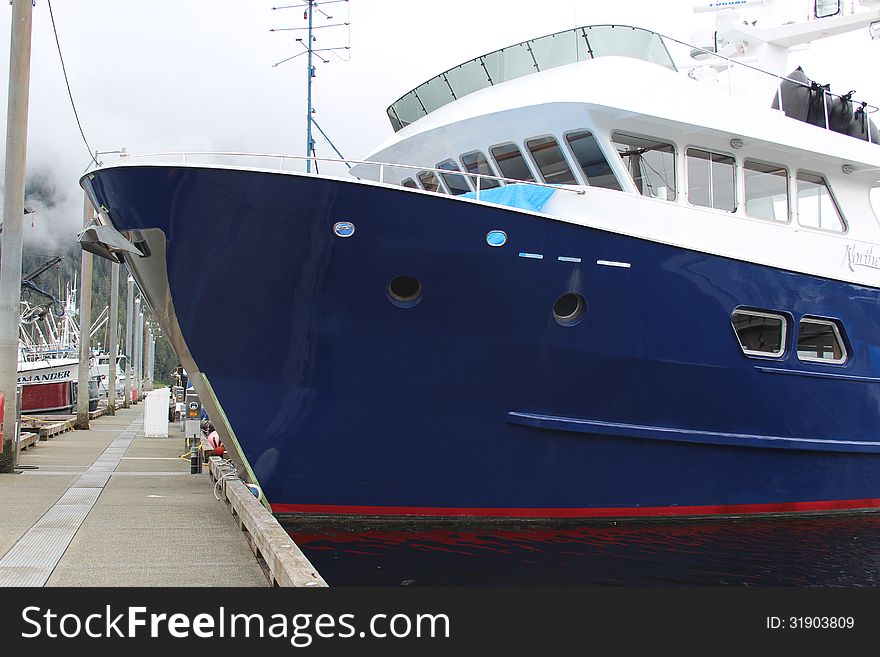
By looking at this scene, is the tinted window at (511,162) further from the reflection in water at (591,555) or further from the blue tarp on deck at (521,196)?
the reflection in water at (591,555)

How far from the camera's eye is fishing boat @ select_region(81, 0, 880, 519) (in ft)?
25.5

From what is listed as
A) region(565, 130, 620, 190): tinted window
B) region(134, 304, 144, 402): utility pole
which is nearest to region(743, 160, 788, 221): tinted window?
region(565, 130, 620, 190): tinted window

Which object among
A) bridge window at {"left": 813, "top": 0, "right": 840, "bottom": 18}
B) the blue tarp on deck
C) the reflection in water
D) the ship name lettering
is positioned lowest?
the reflection in water

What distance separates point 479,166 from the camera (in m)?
10.3

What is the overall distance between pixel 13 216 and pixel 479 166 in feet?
21.3

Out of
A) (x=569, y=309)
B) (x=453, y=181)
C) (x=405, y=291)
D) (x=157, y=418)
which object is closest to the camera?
(x=405, y=291)

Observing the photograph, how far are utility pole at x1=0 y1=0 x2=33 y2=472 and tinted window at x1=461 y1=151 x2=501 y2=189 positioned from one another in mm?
6068

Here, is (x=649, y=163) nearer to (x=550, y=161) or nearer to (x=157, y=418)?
(x=550, y=161)

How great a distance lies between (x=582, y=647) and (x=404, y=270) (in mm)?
3795

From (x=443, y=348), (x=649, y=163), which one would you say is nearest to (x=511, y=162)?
(x=649, y=163)

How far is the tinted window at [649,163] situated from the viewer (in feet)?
31.0

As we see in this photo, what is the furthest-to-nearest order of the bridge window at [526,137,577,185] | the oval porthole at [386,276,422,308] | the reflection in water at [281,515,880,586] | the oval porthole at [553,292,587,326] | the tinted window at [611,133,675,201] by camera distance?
the bridge window at [526,137,577,185] → the tinted window at [611,133,675,201] → the oval porthole at [553,292,587,326] → the oval porthole at [386,276,422,308] → the reflection in water at [281,515,880,586]

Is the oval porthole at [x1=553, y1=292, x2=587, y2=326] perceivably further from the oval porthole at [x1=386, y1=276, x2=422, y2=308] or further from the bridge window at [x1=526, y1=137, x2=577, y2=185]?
the bridge window at [x1=526, y1=137, x2=577, y2=185]

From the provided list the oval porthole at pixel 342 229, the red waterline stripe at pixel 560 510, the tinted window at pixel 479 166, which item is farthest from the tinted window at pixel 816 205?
the oval porthole at pixel 342 229
